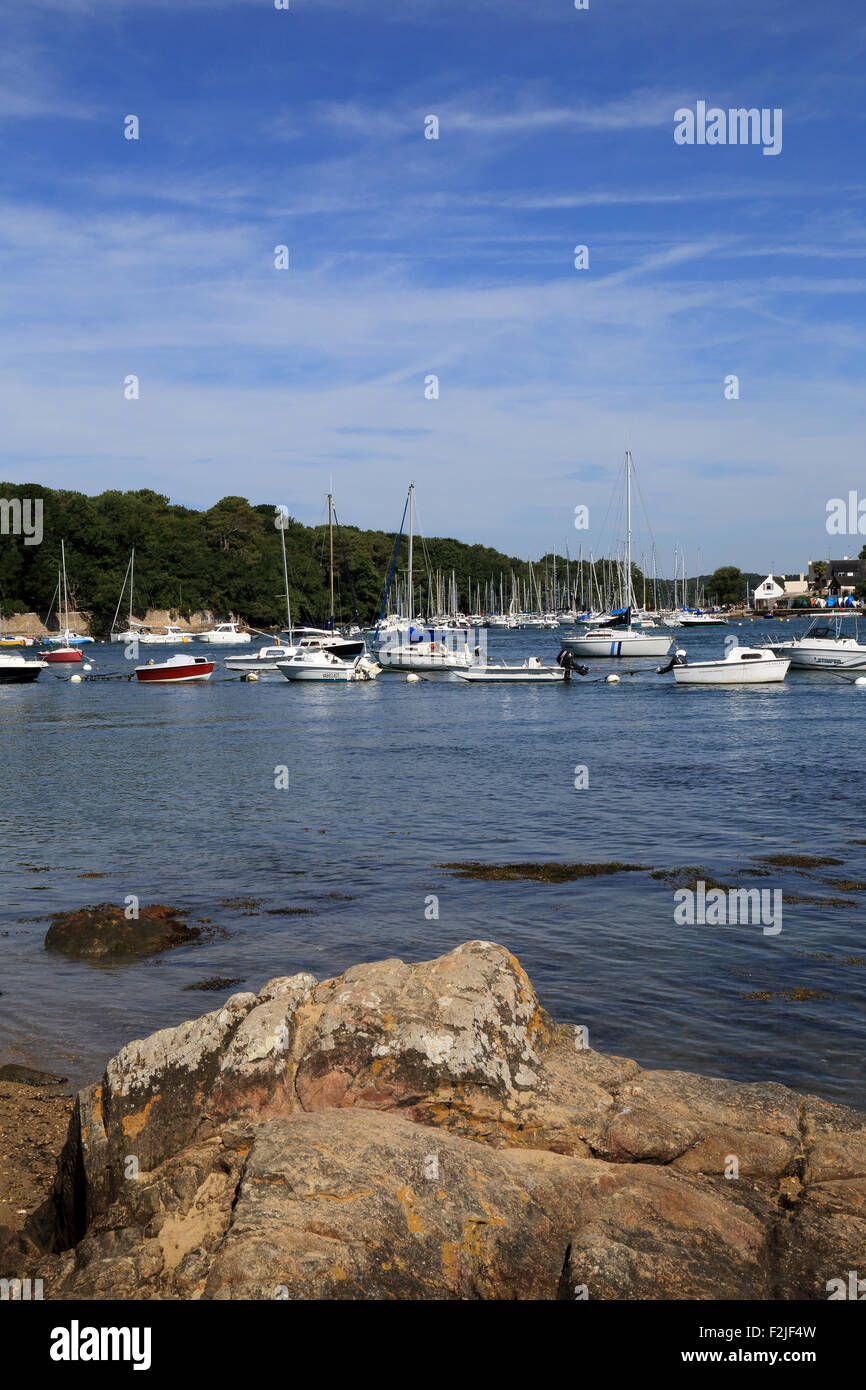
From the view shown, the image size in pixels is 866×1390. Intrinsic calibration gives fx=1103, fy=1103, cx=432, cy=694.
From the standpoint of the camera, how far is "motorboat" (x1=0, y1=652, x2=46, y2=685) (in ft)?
230

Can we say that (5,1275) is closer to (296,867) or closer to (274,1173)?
(274,1173)

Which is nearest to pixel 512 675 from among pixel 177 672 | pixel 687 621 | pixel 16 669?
pixel 177 672

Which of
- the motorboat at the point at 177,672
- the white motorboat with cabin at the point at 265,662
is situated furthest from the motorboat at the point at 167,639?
the motorboat at the point at 177,672

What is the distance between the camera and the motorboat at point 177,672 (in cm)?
7169

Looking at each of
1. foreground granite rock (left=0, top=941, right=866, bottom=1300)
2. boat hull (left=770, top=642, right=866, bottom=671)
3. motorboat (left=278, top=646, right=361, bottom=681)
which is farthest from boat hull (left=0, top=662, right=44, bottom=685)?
foreground granite rock (left=0, top=941, right=866, bottom=1300)

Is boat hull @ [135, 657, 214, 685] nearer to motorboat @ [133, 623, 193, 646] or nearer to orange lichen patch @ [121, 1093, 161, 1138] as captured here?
orange lichen patch @ [121, 1093, 161, 1138]

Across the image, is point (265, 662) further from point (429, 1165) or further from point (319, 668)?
point (429, 1165)

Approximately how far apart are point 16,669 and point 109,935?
201ft

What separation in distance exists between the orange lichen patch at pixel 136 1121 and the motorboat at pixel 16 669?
68.2 m

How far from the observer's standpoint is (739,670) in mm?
60125

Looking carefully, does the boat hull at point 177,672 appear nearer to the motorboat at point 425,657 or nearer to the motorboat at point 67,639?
the motorboat at point 425,657

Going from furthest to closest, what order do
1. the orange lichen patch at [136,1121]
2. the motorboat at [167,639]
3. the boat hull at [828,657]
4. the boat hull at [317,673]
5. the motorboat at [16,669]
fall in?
the motorboat at [167,639], the motorboat at [16,669], the boat hull at [317,673], the boat hull at [828,657], the orange lichen patch at [136,1121]

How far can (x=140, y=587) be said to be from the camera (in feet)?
525
